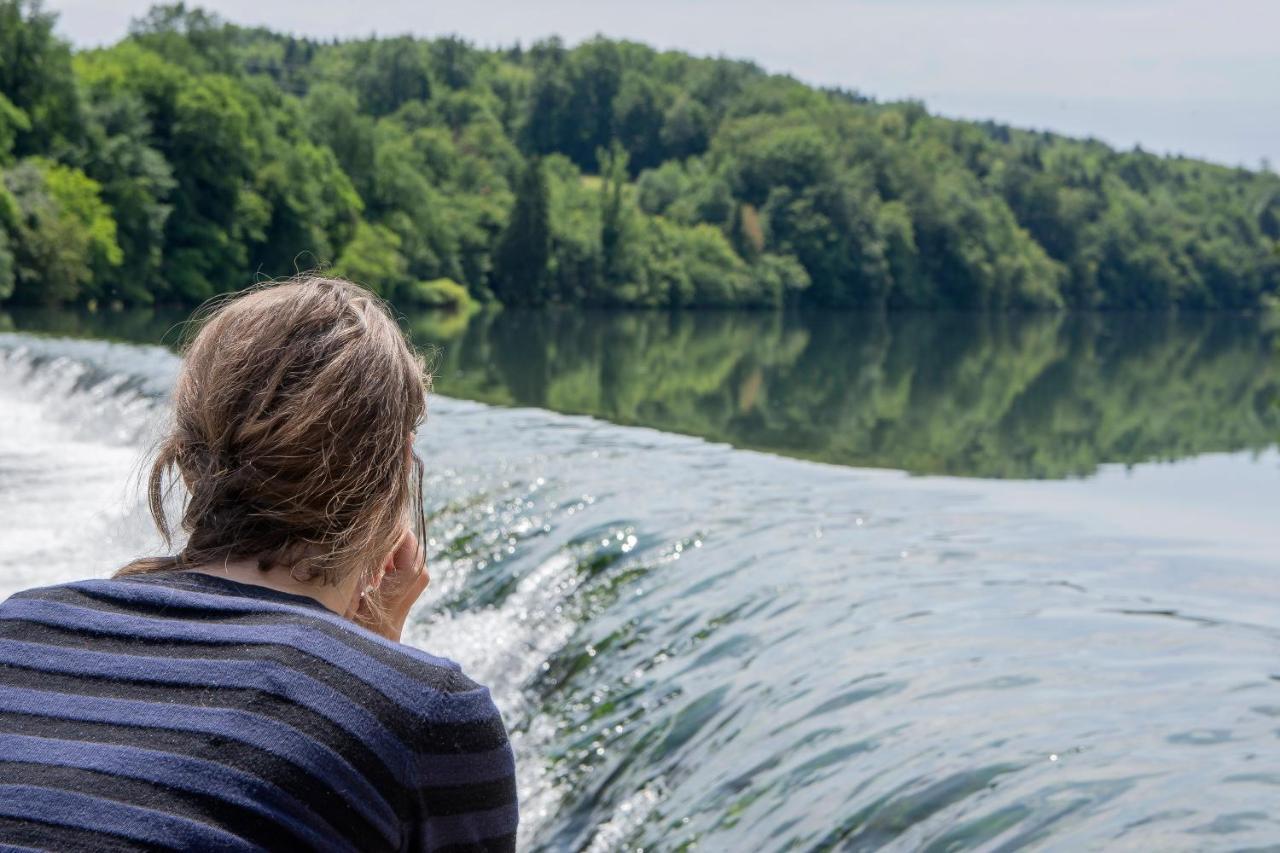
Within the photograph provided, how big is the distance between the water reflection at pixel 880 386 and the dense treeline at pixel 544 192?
5.34 m

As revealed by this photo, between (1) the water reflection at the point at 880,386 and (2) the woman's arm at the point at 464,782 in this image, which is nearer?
(2) the woman's arm at the point at 464,782

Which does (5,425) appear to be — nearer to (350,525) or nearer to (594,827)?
(594,827)

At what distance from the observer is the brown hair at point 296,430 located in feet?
6.72

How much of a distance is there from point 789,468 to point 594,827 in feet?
27.7

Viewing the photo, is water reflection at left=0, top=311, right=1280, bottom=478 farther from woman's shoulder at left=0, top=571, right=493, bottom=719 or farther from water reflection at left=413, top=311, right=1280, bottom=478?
woman's shoulder at left=0, top=571, right=493, bottom=719

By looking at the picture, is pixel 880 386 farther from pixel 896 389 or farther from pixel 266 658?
pixel 266 658

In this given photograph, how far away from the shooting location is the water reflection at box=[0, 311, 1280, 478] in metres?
24.4

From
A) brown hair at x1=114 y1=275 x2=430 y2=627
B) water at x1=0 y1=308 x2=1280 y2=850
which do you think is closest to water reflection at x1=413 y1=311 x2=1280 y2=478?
water at x1=0 y1=308 x2=1280 y2=850

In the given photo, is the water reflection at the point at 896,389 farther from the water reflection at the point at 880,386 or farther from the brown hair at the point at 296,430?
the brown hair at the point at 296,430

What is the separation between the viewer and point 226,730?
1.81 m

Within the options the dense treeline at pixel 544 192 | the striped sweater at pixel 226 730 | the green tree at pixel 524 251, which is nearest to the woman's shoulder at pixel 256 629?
the striped sweater at pixel 226 730

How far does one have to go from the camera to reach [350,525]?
83.3 inches

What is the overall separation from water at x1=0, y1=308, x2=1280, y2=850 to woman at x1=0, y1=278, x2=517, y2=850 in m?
1.35

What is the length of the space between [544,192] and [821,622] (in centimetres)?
9176
